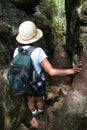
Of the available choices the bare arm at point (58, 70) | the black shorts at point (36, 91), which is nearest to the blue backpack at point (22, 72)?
the black shorts at point (36, 91)

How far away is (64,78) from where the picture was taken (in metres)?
13.6

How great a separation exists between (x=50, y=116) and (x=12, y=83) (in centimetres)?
144

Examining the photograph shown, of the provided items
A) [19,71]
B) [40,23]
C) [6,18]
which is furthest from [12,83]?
[40,23]

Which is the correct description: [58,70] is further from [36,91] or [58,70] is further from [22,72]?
[36,91]

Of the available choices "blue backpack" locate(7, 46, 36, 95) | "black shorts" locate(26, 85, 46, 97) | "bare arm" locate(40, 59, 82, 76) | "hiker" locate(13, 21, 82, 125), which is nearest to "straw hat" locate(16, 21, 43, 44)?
"hiker" locate(13, 21, 82, 125)

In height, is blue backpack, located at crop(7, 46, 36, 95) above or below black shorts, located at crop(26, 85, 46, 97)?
above

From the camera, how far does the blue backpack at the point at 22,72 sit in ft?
18.2

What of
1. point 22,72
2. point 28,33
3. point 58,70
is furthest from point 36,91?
point 28,33

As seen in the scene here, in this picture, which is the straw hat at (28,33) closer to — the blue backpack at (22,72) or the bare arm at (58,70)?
the blue backpack at (22,72)

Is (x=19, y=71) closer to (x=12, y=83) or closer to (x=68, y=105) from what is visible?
(x=12, y=83)

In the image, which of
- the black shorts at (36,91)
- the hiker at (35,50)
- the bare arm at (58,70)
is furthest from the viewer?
the black shorts at (36,91)

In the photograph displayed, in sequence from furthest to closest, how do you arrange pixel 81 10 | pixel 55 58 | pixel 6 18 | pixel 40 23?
pixel 55 58, pixel 40 23, pixel 6 18, pixel 81 10

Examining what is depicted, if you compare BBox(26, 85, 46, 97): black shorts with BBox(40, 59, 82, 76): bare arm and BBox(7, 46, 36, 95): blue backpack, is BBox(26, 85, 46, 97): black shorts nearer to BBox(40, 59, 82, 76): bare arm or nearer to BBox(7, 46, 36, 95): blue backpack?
BBox(7, 46, 36, 95): blue backpack

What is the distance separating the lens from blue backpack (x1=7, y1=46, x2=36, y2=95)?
5543mm
